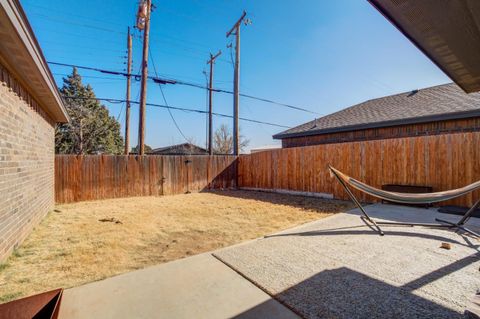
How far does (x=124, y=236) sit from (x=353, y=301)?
347 cm

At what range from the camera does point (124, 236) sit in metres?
3.88

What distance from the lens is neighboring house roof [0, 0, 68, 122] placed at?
207 cm

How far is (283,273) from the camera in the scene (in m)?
2.38

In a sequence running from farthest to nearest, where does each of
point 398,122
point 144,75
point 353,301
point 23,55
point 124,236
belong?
point 144,75 < point 398,122 < point 124,236 < point 23,55 < point 353,301

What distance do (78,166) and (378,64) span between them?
12.3 metres

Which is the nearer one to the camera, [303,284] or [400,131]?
[303,284]

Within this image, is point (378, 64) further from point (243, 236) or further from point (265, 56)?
point (243, 236)

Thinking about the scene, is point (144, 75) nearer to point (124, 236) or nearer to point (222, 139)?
point (124, 236)

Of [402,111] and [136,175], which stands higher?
[402,111]

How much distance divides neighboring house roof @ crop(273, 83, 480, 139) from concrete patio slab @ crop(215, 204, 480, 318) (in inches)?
193

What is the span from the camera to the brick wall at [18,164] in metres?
2.79

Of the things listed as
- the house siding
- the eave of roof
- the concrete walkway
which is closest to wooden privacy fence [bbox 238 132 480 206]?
the eave of roof

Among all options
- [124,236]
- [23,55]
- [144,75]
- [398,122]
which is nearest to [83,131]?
[144,75]

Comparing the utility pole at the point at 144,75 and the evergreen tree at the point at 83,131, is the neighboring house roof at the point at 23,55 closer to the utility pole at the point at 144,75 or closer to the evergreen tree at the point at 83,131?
the utility pole at the point at 144,75
